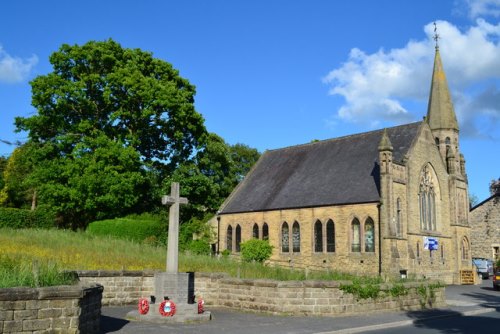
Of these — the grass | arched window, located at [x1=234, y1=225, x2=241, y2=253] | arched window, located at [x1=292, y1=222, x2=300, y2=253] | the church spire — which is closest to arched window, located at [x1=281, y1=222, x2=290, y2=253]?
arched window, located at [x1=292, y1=222, x2=300, y2=253]

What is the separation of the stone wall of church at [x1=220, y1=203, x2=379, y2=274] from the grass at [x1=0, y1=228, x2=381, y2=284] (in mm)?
11456

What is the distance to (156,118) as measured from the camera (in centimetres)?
3678

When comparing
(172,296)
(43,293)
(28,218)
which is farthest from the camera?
(28,218)

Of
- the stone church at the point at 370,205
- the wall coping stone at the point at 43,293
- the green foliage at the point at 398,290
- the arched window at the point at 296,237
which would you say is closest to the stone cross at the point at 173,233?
the wall coping stone at the point at 43,293

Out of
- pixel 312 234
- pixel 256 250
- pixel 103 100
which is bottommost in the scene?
pixel 256 250

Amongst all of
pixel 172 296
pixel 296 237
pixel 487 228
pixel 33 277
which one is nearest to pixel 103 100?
pixel 296 237

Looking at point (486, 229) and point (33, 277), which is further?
point (486, 229)

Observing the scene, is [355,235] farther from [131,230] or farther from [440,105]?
[440,105]

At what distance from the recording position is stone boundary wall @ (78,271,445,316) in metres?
15.8

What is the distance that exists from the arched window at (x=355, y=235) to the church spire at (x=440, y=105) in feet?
47.1

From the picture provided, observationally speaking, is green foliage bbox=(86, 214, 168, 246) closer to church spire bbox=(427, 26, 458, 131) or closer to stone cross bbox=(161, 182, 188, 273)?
stone cross bbox=(161, 182, 188, 273)

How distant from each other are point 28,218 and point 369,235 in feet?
81.5

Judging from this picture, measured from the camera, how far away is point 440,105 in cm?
4219

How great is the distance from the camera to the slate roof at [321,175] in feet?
112
